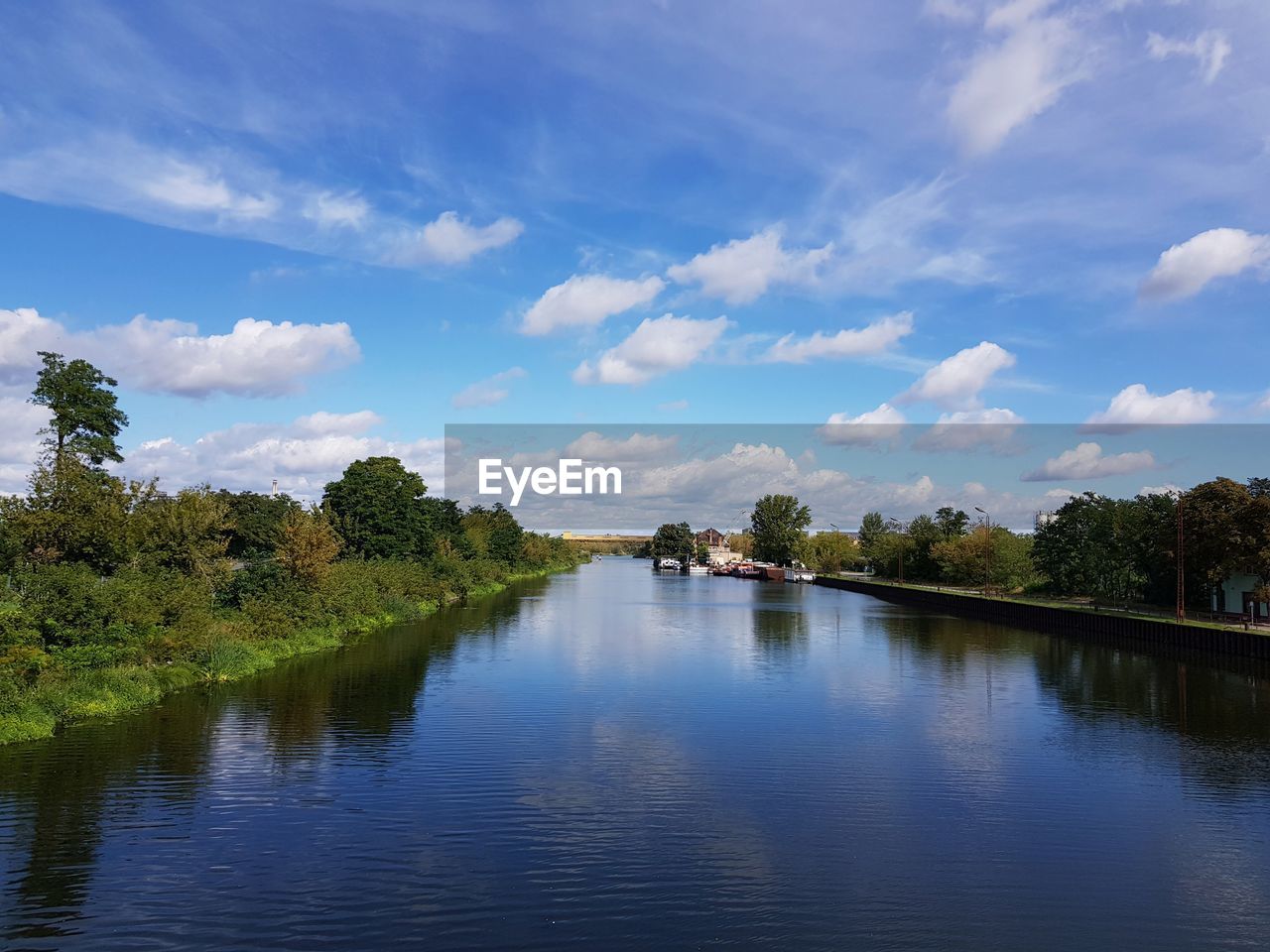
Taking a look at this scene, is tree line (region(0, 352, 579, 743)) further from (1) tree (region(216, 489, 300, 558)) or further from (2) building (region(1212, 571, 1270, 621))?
(2) building (region(1212, 571, 1270, 621))

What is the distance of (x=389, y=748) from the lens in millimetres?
22719

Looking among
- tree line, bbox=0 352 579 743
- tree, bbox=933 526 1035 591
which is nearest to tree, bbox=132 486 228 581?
tree line, bbox=0 352 579 743

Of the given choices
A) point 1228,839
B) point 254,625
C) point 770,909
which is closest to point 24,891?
point 770,909

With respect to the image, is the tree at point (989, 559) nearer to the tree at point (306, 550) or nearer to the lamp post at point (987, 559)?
the lamp post at point (987, 559)

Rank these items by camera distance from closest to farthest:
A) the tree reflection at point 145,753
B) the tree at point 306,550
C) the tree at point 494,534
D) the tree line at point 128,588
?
the tree reflection at point 145,753, the tree line at point 128,588, the tree at point 306,550, the tree at point 494,534

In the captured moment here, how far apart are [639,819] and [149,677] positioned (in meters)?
18.4

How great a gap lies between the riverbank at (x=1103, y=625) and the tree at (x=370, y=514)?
46.2 meters

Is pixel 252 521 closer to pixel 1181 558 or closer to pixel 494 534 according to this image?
pixel 494 534

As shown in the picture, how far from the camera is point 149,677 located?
27859 millimetres

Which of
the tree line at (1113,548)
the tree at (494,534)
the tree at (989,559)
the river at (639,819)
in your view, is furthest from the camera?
the tree at (494,534)

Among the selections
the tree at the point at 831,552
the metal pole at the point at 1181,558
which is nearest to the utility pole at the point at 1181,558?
the metal pole at the point at 1181,558

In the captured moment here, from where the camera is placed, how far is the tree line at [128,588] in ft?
82.0

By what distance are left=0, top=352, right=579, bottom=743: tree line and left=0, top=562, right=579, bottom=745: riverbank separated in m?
0.05

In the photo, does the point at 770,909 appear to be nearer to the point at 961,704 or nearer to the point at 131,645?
the point at 961,704
